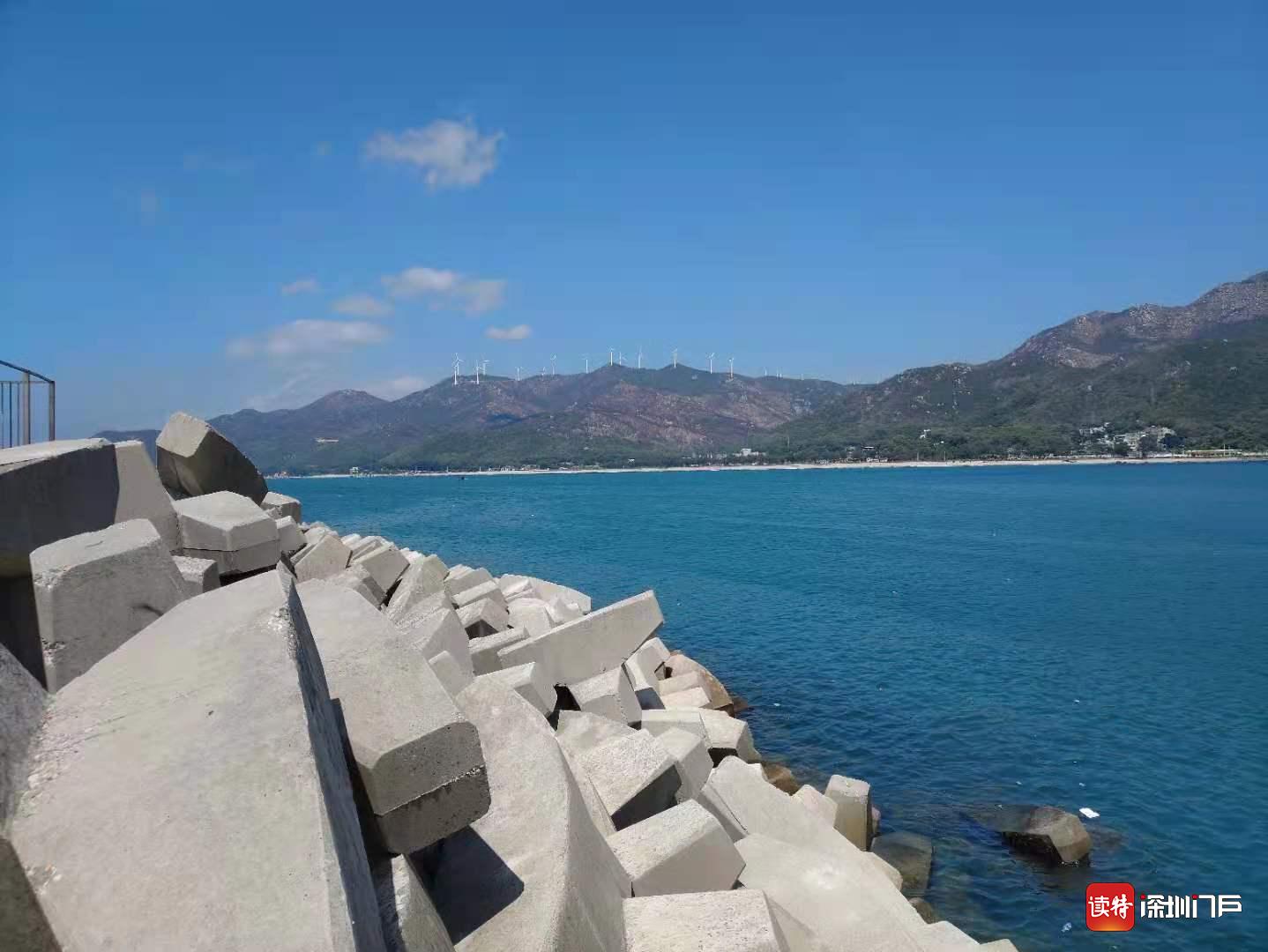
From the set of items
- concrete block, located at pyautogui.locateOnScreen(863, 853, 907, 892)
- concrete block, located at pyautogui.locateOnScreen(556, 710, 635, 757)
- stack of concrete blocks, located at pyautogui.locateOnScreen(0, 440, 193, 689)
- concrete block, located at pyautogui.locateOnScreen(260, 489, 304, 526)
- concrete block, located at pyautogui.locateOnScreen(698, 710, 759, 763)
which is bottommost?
concrete block, located at pyautogui.locateOnScreen(863, 853, 907, 892)

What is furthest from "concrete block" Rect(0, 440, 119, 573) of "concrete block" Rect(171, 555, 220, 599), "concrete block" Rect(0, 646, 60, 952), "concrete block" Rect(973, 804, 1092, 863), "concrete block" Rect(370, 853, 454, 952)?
"concrete block" Rect(973, 804, 1092, 863)

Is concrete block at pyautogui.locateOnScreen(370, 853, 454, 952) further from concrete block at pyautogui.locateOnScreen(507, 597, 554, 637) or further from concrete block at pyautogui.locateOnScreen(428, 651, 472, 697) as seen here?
concrete block at pyautogui.locateOnScreen(507, 597, 554, 637)

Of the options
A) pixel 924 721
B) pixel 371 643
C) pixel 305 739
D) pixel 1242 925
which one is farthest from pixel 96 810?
pixel 924 721

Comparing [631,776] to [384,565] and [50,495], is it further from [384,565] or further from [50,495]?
[384,565]

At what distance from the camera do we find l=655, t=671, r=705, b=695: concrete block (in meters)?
11.6

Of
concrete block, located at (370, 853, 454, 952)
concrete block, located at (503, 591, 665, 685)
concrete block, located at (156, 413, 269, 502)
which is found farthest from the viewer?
concrete block, located at (156, 413, 269, 502)

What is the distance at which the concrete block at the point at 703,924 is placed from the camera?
3178mm

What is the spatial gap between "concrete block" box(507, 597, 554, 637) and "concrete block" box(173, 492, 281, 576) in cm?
349

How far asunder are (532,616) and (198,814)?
8.50 metres

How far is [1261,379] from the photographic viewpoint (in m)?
132

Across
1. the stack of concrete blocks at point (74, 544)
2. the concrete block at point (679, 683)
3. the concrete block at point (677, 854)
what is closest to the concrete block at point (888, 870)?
the concrete block at point (677, 854)

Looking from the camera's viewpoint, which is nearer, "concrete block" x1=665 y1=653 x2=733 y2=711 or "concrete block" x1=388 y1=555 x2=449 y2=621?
"concrete block" x1=388 y1=555 x2=449 y2=621

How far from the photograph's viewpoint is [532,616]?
33.8 feet

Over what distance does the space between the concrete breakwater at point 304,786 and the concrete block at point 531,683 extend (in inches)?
1.1
